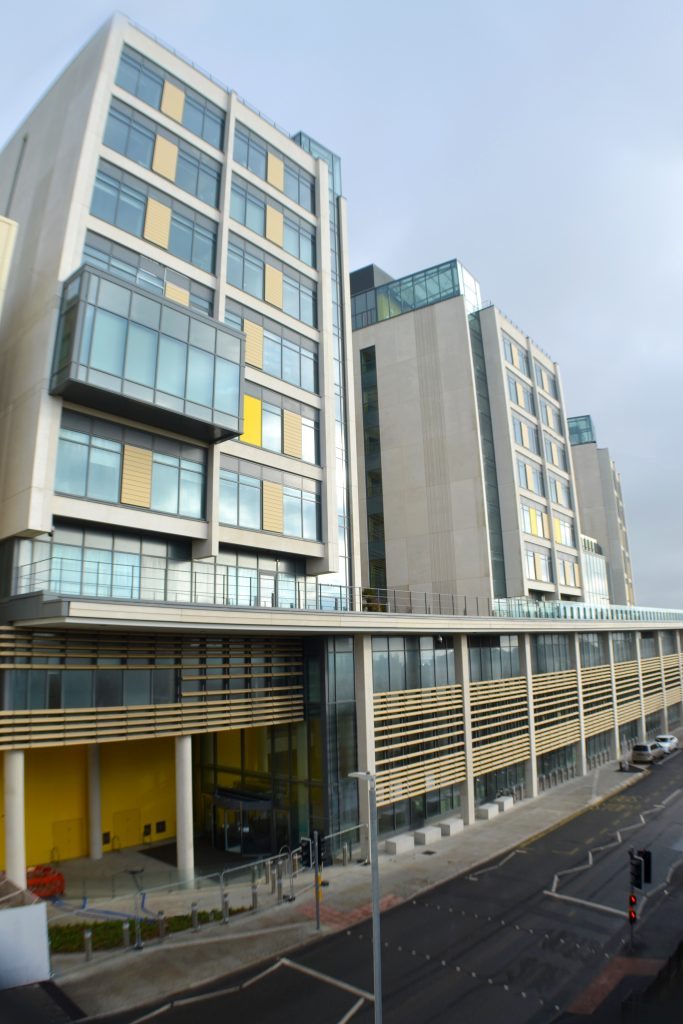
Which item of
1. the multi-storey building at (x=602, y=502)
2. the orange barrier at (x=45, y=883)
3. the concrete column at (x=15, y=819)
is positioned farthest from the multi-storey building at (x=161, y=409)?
the multi-storey building at (x=602, y=502)

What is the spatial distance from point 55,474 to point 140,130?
642 inches

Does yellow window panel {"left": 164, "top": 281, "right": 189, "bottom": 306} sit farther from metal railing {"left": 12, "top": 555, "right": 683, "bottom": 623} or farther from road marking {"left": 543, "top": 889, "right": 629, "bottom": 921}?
road marking {"left": 543, "top": 889, "right": 629, "bottom": 921}

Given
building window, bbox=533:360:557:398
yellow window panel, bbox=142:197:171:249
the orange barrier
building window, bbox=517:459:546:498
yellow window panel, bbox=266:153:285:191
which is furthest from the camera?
building window, bbox=533:360:557:398

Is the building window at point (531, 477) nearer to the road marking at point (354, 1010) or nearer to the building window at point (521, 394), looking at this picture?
the building window at point (521, 394)

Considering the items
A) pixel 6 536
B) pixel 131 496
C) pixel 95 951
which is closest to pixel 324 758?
pixel 95 951

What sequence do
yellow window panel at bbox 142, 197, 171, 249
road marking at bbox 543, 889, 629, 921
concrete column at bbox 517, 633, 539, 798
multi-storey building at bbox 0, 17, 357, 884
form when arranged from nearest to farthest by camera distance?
road marking at bbox 543, 889, 629, 921 < multi-storey building at bbox 0, 17, 357, 884 < yellow window panel at bbox 142, 197, 171, 249 < concrete column at bbox 517, 633, 539, 798

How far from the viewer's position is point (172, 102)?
3050 centimetres

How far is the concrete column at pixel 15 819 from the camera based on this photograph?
1877cm

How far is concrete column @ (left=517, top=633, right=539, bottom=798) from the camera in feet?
123

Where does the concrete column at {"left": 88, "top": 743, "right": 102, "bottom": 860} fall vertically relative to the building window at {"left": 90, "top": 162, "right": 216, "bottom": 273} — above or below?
below

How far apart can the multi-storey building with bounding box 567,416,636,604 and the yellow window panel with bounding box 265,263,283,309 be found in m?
65.9

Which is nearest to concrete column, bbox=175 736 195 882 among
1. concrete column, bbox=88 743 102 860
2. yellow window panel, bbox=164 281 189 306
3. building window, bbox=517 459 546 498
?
concrete column, bbox=88 743 102 860

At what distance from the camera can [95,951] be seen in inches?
701

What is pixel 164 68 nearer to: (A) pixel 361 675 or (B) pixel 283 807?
(A) pixel 361 675
